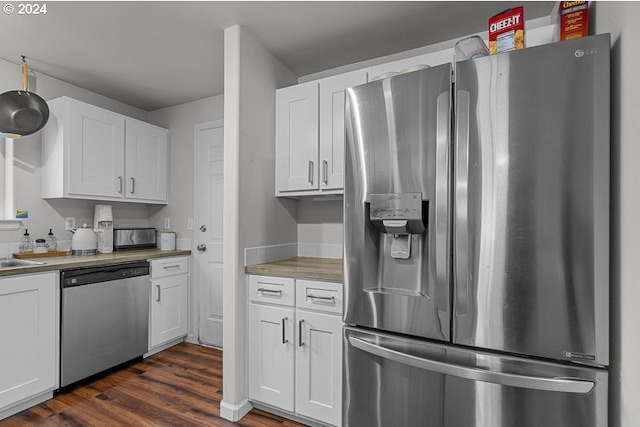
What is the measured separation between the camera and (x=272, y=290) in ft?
6.53

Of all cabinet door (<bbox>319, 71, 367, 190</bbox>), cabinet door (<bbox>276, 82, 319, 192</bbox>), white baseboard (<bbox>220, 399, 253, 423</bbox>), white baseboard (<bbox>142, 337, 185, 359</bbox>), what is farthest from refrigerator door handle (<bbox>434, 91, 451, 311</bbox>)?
white baseboard (<bbox>142, 337, 185, 359</bbox>)

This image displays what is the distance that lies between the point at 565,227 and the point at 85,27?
8.90 ft

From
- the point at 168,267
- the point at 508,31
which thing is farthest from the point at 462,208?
the point at 168,267

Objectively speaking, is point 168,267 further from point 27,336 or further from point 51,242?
point 27,336

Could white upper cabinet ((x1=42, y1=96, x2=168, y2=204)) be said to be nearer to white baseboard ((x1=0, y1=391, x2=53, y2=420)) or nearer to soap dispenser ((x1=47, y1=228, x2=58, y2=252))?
soap dispenser ((x1=47, y1=228, x2=58, y2=252))

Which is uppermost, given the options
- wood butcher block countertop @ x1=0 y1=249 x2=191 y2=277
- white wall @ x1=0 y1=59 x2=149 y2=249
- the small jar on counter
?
white wall @ x1=0 y1=59 x2=149 y2=249

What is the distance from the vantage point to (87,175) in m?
2.71

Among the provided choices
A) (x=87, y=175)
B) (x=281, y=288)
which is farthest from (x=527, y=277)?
Answer: (x=87, y=175)

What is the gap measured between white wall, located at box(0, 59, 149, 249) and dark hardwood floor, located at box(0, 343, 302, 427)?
1.22 m

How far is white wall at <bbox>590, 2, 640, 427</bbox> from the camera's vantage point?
910 millimetres

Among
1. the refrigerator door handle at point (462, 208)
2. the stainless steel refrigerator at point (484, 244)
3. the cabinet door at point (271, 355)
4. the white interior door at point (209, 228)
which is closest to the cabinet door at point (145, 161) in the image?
the white interior door at point (209, 228)

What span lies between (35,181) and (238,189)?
6.20ft

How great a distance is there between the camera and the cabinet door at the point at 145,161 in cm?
307

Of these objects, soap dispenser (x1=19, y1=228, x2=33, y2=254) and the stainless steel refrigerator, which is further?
soap dispenser (x1=19, y1=228, x2=33, y2=254)
